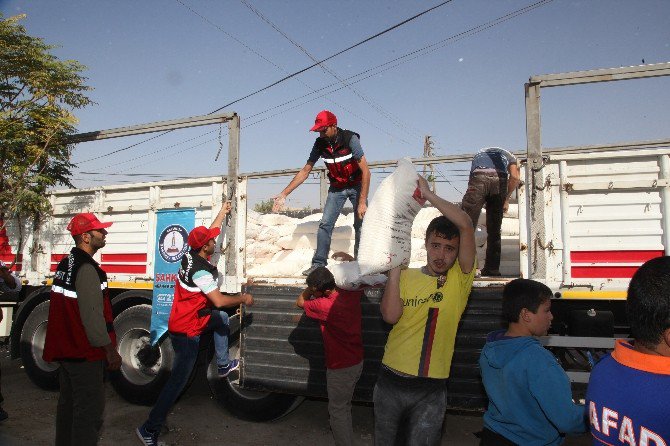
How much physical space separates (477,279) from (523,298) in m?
1.84

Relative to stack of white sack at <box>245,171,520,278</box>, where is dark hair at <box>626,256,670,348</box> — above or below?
below

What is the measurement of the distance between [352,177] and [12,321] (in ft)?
16.7

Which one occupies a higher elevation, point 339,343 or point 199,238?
point 199,238

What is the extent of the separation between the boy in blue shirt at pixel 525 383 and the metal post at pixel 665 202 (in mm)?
2155

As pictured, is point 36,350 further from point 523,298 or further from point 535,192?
point 523,298

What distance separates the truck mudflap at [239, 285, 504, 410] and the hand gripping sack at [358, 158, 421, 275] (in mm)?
1561

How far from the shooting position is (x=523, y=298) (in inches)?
75.1

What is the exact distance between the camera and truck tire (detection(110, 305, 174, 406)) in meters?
4.86

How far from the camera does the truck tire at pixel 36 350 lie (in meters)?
5.80

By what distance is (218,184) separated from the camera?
16.4 ft

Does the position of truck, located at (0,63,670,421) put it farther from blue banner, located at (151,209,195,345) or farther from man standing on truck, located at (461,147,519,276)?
man standing on truck, located at (461,147,519,276)

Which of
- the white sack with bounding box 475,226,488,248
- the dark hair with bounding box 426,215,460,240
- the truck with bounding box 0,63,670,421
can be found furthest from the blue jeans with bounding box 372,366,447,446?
the white sack with bounding box 475,226,488,248

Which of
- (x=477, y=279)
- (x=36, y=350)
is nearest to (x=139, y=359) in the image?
(x=36, y=350)

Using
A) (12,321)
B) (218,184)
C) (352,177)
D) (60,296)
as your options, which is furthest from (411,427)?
(12,321)
